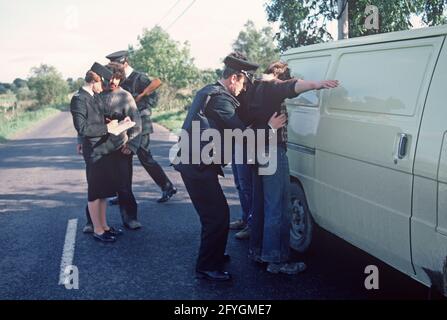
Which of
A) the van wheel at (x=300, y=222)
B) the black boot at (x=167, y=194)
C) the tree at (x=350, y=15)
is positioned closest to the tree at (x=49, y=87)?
the tree at (x=350, y=15)

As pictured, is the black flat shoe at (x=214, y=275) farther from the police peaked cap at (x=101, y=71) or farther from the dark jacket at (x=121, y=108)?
the police peaked cap at (x=101, y=71)

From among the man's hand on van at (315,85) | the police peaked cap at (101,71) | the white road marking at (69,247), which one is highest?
the police peaked cap at (101,71)

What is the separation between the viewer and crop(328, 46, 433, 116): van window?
302cm

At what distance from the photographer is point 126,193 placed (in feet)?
18.4

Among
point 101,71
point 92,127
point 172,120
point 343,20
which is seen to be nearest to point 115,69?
point 101,71

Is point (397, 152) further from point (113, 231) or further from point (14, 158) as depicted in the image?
point (14, 158)

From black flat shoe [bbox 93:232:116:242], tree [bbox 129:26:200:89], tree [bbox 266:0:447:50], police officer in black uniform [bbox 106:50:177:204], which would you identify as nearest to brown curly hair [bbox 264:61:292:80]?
police officer in black uniform [bbox 106:50:177:204]

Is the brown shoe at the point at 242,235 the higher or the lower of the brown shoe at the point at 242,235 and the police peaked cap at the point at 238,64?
the lower

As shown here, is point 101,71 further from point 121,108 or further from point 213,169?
point 213,169

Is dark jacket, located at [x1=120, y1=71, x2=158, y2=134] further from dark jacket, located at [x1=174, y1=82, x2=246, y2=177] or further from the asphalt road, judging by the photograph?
dark jacket, located at [x1=174, y1=82, x2=246, y2=177]

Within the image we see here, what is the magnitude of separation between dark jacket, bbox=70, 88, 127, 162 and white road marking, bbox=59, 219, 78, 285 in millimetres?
916

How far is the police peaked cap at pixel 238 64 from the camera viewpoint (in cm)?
384

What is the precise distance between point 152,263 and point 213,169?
1.22 meters
